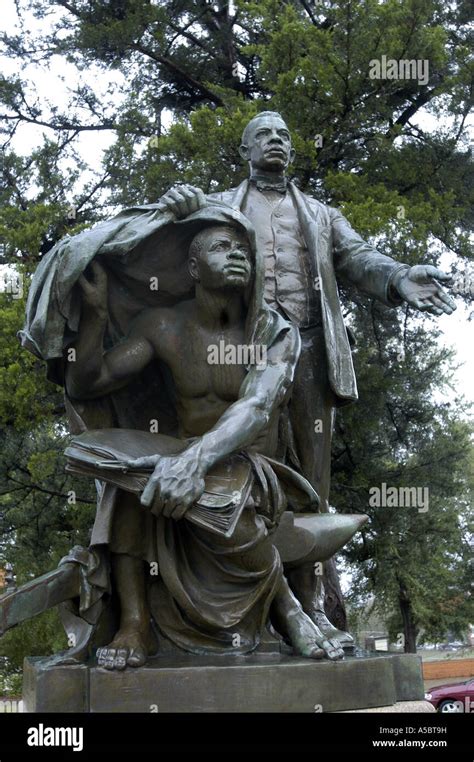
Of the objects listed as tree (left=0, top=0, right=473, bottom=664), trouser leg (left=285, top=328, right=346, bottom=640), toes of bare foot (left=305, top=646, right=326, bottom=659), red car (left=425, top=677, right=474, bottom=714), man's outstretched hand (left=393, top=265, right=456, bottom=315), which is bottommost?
red car (left=425, top=677, right=474, bottom=714)

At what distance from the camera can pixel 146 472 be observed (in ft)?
12.3

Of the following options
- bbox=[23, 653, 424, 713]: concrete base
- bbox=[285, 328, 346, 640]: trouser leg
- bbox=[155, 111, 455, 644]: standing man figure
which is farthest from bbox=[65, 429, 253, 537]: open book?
bbox=[285, 328, 346, 640]: trouser leg

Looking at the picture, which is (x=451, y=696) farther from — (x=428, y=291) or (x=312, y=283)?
(x=428, y=291)

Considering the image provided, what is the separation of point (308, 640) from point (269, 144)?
8.16 ft

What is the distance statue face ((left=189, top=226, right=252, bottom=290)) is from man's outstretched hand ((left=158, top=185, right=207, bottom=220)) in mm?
113

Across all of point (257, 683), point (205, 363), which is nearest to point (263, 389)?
point (205, 363)

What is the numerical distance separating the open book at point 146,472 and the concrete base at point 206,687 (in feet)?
1.69

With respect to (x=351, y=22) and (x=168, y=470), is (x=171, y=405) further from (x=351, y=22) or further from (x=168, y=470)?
(x=351, y=22)

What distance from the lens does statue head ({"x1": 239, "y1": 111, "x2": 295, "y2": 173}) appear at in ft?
16.9

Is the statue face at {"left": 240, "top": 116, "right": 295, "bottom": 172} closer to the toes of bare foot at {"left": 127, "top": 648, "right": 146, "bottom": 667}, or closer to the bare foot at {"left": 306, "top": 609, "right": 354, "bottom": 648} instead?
the bare foot at {"left": 306, "top": 609, "right": 354, "bottom": 648}

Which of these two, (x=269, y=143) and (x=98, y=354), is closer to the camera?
(x=98, y=354)

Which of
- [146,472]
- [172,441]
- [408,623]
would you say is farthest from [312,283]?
[408,623]

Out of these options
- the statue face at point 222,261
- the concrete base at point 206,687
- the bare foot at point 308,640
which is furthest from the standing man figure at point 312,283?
the statue face at point 222,261


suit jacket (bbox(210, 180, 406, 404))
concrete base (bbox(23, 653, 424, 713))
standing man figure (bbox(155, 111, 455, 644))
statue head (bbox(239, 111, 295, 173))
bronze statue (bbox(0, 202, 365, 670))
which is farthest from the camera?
statue head (bbox(239, 111, 295, 173))
